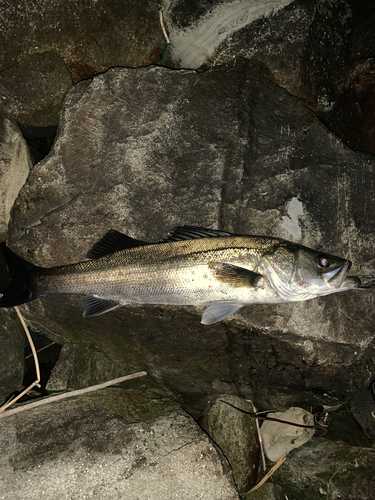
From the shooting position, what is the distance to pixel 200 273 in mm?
3623

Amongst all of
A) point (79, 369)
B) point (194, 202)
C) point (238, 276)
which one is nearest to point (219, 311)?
point (238, 276)

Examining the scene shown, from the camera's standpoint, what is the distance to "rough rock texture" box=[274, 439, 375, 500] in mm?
4027

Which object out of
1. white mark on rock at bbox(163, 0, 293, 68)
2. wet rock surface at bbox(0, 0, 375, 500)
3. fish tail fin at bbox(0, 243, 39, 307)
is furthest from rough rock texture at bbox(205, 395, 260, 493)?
white mark on rock at bbox(163, 0, 293, 68)

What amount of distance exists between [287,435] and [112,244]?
11.2 feet

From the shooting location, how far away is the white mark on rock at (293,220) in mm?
3949

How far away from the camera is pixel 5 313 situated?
15.3 feet

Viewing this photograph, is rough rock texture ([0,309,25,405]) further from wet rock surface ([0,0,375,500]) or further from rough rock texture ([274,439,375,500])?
rough rock texture ([274,439,375,500])

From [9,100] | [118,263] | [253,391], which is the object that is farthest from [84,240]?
[253,391]

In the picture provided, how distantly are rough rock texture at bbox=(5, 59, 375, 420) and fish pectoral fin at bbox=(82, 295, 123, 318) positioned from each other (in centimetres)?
25

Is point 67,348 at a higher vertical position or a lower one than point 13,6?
lower

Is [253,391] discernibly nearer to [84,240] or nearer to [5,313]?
[84,240]

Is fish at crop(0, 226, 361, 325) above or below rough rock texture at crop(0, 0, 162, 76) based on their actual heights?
below

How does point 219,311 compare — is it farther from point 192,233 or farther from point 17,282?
point 17,282

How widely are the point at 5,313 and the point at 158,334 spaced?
2.10 meters
